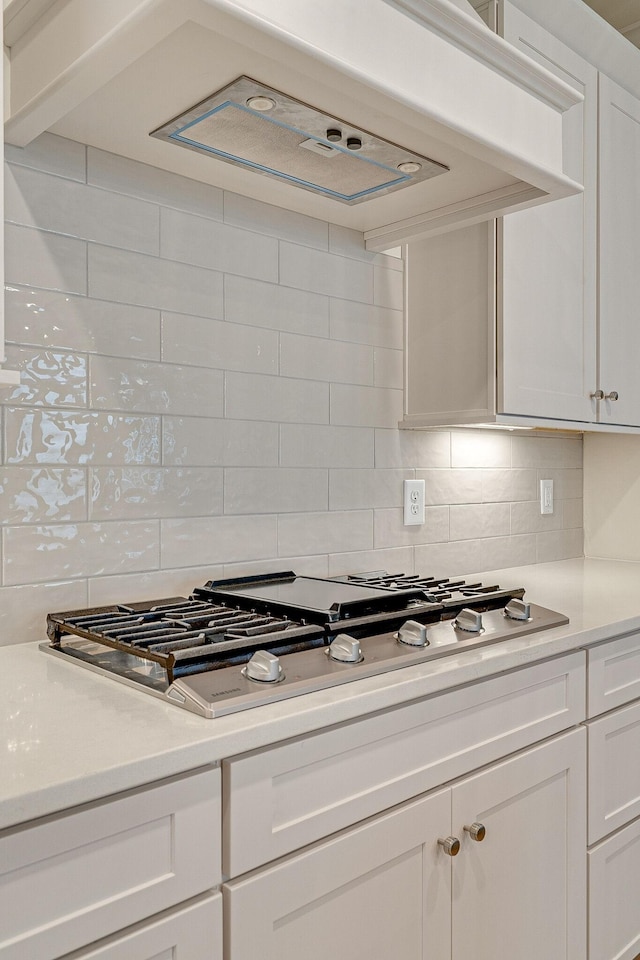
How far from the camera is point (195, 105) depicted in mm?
1330

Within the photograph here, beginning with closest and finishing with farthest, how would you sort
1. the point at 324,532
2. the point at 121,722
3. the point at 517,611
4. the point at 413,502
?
1. the point at 121,722
2. the point at 517,611
3. the point at 324,532
4. the point at 413,502

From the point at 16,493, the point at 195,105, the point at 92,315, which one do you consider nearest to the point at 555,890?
the point at 16,493

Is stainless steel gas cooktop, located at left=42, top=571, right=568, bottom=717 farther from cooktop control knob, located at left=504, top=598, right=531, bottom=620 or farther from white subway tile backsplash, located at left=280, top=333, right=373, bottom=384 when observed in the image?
white subway tile backsplash, located at left=280, top=333, right=373, bottom=384

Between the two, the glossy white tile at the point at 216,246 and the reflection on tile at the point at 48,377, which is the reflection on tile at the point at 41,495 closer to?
the reflection on tile at the point at 48,377

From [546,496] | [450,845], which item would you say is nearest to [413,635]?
[450,845]

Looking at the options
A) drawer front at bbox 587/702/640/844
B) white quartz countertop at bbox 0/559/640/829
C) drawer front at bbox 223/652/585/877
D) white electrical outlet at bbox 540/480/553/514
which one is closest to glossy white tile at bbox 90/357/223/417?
white quartz countertop at bbox 0/559/640/829

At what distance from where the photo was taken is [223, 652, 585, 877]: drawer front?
1014 millimetres

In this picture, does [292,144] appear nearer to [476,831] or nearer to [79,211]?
[79,211]

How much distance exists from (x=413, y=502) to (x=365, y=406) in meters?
0.31

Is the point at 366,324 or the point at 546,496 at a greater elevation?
the point at 366,324

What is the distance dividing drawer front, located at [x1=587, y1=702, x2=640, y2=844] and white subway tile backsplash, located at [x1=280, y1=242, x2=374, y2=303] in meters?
1.17

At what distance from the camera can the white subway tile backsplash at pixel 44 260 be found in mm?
1428

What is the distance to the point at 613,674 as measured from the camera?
172 centimetres

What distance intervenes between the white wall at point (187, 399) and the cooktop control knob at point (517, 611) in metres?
0.51
